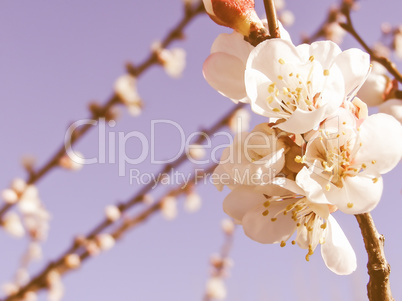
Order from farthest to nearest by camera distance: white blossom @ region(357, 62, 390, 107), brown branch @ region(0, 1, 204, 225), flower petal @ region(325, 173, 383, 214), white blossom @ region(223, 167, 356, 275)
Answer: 1. brown branch @ region(0, 1, 204, 225)
2. white blossom @ region(357, 62, 390, 107)
3. white blossom @ region(223, 167, 356, 275)
4. flower petal @ region(325, 173, 383, 214)

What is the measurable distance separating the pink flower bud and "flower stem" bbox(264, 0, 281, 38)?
37 millimetres

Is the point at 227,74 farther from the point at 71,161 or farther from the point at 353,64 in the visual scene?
the point at 71,161

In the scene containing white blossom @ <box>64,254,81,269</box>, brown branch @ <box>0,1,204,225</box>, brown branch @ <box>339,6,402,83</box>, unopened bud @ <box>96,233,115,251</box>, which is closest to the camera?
brown branch @ <box>339,6,402,83</box>

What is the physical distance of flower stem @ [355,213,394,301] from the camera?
0.48 metres

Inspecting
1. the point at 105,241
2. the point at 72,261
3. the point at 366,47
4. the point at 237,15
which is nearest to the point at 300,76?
the point at 237,15

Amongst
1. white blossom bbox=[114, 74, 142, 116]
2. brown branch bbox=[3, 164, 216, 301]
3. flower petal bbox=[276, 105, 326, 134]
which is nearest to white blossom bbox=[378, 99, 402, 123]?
flower petal bbox=[276, 105, 326, 134]

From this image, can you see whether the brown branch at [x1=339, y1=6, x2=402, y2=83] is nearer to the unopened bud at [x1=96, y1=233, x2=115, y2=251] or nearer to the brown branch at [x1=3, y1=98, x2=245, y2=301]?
the brown branch at [x1=3, y1=98, x2=245, y2=301]

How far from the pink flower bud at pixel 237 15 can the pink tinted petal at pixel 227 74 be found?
0.05 meters

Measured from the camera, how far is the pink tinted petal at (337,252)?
57 cm

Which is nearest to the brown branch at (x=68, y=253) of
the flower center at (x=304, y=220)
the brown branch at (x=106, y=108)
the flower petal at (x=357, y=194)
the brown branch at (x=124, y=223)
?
the brown branch at (x=124, y=223)

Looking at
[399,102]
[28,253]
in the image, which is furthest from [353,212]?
[28,253]

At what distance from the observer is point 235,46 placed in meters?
0.62

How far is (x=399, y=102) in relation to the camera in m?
0.93

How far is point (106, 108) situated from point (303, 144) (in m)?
1.36
